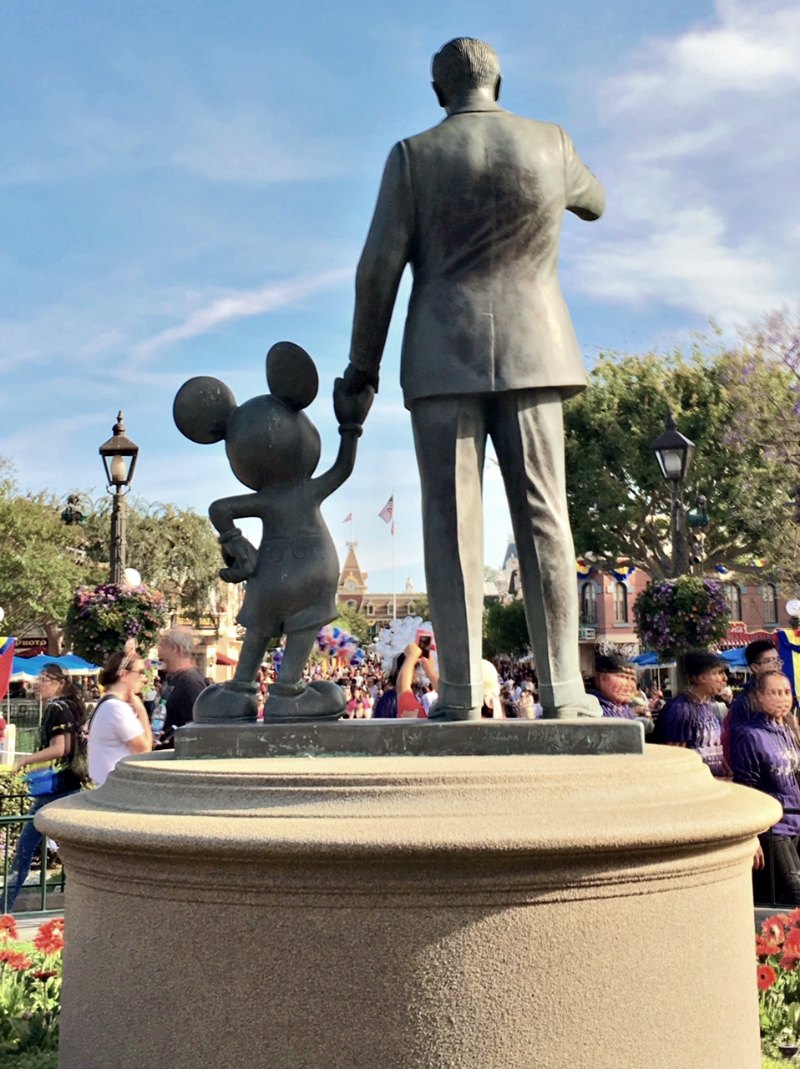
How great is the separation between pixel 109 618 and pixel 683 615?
273 inches

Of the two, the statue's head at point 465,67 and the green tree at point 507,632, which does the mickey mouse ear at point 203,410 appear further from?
the green tree at point 507,632

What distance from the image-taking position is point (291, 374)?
4074 millimetres

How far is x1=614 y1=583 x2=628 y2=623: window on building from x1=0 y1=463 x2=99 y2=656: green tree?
105 ft

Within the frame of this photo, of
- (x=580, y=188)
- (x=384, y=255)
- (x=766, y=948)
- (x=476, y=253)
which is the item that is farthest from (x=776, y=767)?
(x=384, y=255)

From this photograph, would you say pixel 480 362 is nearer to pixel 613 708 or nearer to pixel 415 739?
pixel 415 739

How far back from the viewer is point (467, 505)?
3.83m

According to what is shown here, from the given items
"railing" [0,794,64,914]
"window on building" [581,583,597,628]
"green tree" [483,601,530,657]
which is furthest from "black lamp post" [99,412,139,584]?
"window on building" [581,583,597,628]

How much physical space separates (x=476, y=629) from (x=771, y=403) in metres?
23.6

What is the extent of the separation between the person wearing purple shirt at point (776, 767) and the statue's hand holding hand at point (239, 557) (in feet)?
10.6

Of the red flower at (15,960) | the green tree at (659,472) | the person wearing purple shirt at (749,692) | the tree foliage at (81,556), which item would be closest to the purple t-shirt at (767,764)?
the person wearing purple shirt at (749,692)

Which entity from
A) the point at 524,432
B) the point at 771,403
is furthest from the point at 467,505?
Answer: the point at 771,403

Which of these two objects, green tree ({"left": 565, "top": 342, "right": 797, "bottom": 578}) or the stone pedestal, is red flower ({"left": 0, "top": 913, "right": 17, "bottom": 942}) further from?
green tree ({"left": 565, "top": 342, "right": 797, "bottom": 578})

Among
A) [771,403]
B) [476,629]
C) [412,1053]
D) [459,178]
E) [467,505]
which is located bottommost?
[412,1053]

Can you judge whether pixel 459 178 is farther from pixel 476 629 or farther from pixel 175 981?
pixel 175 981
